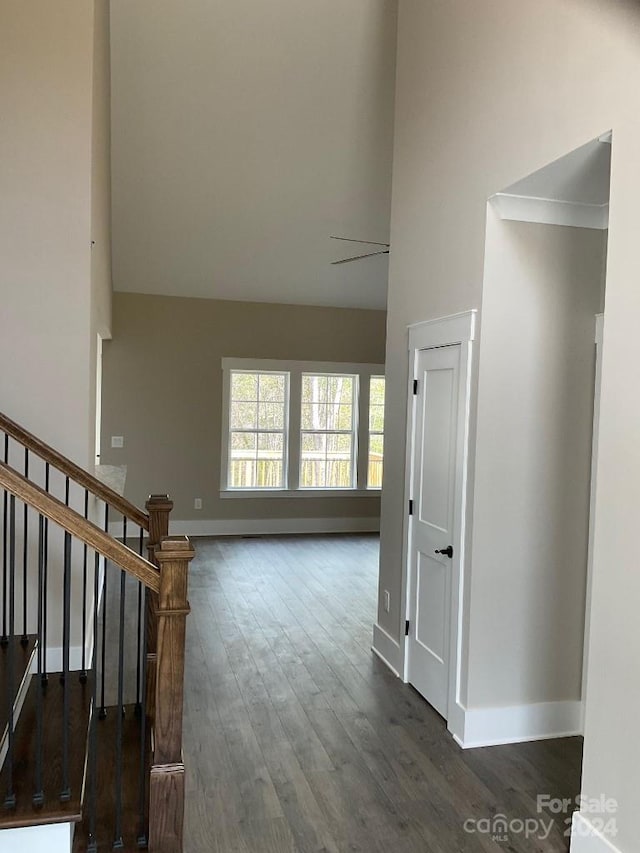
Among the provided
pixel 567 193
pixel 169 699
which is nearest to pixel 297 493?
pixel 567 193

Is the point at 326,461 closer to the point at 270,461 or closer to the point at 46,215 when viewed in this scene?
the point at 270,461

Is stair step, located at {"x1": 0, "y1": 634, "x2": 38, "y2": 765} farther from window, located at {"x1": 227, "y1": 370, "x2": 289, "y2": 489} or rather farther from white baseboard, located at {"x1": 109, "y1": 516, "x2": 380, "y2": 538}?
window, located at {"x1": 227, "y1": 370, "x2": 289, "y2": 489}

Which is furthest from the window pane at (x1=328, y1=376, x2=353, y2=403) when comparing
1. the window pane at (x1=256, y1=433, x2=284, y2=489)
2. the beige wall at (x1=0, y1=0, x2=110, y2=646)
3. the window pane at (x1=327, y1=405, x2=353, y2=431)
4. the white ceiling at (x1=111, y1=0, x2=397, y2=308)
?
the beige wall at (x1=0, y1=0, x2=110, y2=646)

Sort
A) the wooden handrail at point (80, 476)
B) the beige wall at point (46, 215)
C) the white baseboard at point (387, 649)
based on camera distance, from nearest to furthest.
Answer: the wooden handrail at point (80, 476) → the beige wall at point (46, 215) → the white baseboard at point (387, 649)

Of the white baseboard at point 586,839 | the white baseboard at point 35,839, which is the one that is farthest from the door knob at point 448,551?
the white baseboard at point 35,839

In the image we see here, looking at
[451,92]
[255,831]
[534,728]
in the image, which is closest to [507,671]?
[534,728]

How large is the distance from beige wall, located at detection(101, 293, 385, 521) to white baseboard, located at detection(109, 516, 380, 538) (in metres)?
0.07

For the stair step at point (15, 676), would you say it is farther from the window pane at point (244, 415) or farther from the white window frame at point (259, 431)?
the window pane at point (244, 415)

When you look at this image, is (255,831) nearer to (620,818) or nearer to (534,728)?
(620,818)

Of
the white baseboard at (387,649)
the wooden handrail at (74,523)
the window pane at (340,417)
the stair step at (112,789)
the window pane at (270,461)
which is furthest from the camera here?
the window pane at (340,417)

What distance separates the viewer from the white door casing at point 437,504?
347cm

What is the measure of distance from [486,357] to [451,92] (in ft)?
4.87

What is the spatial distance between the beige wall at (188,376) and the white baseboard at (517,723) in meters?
5.50

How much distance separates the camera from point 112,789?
2.42 metres
